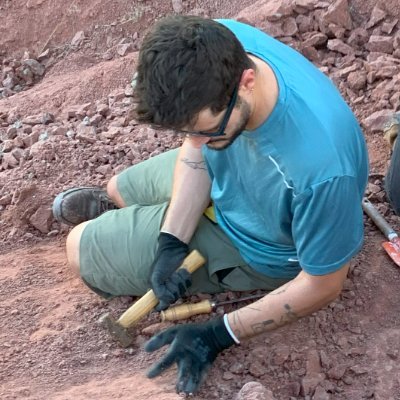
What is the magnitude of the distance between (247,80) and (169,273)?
0.96 m

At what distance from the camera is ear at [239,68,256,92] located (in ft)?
6.97

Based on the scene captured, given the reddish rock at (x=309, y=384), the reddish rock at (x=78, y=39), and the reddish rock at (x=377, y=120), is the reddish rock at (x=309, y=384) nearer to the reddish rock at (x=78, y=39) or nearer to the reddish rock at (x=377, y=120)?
the reddish rock at (x=377, y=120)

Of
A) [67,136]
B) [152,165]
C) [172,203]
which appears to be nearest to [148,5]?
[67,136]

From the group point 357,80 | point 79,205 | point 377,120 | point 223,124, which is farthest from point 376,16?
point 223,124

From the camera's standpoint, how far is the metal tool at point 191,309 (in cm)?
285

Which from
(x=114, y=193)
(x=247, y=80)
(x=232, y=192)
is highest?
(x=247, y=80)

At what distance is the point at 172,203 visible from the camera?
2.96 meters

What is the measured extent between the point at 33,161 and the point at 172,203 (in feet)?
3.72

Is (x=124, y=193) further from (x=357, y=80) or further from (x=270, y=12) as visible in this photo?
(x=270, y=12)

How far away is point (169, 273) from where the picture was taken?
285 centimetres

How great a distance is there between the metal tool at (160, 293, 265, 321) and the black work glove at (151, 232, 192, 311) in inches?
1.5

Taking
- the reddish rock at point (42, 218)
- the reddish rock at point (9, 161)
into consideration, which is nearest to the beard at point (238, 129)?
the reddish rock at point (42, 218)

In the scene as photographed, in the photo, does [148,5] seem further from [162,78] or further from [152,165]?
[162,78]

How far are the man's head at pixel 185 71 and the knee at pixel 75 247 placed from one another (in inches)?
45.3
